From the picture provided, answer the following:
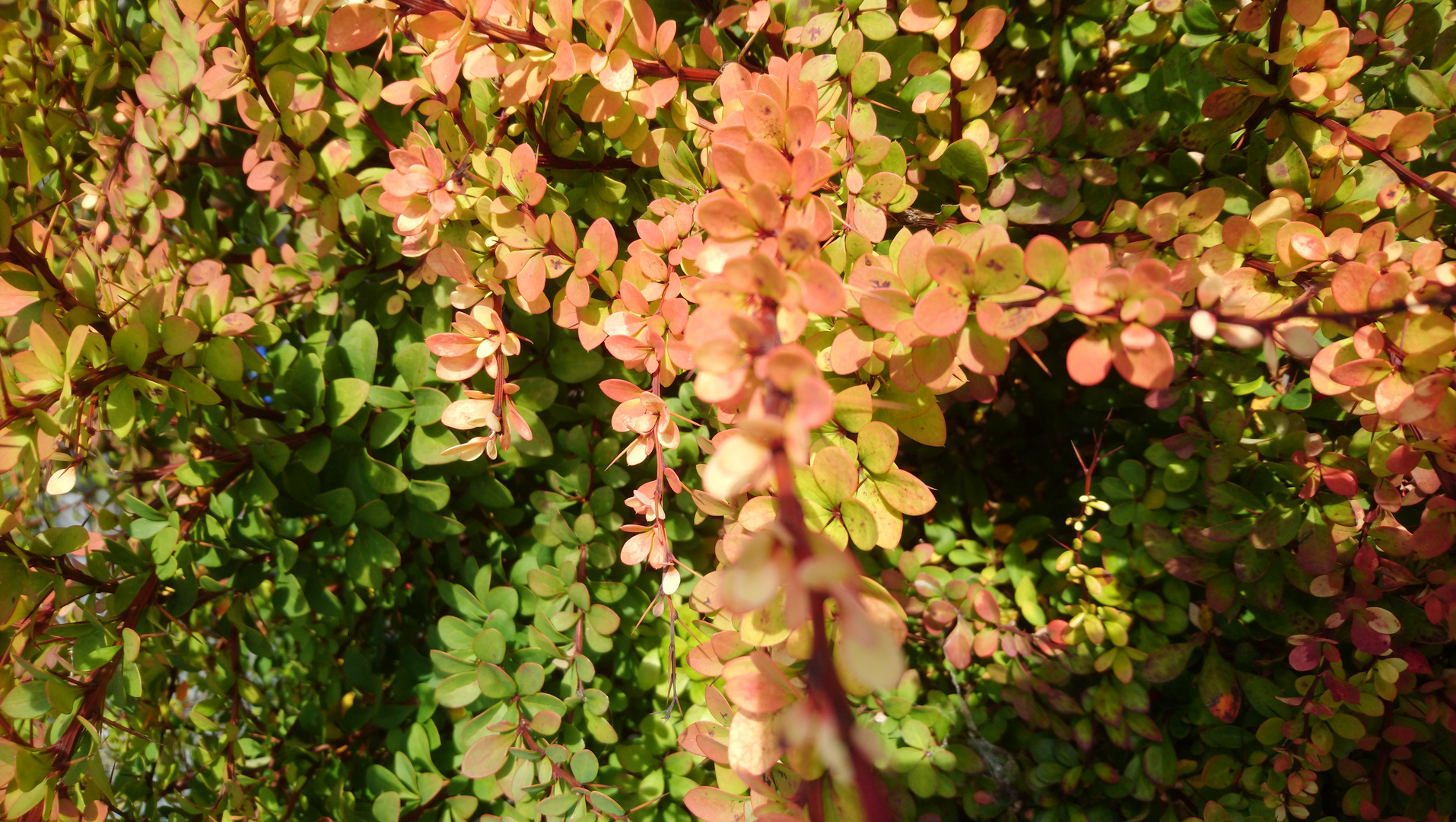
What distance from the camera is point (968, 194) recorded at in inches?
37.0

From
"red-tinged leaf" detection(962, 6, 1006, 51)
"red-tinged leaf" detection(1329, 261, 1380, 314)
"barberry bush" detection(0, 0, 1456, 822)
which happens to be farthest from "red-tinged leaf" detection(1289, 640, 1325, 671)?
"red-tinged leaf" detection(962, 6, 1006, 51)

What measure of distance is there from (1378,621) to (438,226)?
1245 mm

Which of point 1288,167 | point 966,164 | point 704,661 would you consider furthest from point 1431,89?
point 704,661

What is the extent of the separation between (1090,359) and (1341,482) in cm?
53

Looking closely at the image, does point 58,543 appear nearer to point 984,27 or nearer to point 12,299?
point 12,299

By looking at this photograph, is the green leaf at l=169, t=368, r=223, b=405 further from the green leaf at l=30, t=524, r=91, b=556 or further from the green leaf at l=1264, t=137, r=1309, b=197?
the green leaf at l=1264, t=137, r=1309, b=197

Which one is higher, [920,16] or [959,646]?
[920,16]

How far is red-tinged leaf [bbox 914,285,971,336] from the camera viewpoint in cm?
57

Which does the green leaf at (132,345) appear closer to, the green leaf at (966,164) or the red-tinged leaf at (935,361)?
the red-tinged leaf at (935,361)

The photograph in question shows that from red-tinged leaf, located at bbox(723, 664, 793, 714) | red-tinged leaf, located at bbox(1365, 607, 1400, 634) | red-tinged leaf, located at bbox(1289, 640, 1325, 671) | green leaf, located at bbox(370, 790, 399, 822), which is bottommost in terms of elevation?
green leaf, located at bbox(370, 790, 399, 822)

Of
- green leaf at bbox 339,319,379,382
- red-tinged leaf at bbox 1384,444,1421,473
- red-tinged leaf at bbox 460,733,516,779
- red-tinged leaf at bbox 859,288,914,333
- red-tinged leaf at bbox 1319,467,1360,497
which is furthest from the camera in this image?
green leaf at bbox 339,319,379,382

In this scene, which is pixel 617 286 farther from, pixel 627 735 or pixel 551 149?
pixel 627 735

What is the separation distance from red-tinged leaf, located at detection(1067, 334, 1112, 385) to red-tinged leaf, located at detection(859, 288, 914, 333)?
0.13 m

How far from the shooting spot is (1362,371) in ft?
2.13
